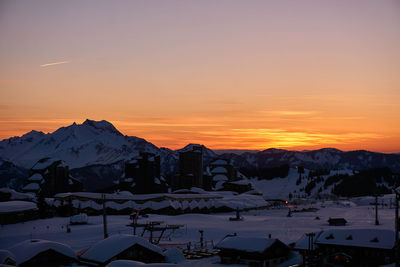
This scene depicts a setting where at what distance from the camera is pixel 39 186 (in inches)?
5743

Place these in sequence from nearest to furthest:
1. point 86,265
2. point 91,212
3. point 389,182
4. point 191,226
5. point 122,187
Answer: point 86,265 → point 191,226 → point 91,212 → point 122,187 → point 389,182

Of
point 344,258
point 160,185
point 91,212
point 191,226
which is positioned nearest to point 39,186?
point 160,185

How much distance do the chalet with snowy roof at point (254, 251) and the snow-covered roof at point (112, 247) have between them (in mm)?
6126

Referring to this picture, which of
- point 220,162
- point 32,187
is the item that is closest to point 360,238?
point 32,187

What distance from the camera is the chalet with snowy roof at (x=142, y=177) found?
14350 cm

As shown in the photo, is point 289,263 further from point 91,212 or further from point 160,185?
point 160,185

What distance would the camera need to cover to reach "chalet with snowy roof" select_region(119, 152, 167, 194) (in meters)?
144

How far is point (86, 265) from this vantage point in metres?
40.1

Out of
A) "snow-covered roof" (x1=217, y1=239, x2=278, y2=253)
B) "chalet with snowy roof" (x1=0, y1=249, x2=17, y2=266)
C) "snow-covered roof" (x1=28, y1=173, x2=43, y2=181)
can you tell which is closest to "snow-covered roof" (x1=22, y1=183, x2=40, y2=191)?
"snow-covered roof" (x1=28, y1=173, x2=43, y2=181)

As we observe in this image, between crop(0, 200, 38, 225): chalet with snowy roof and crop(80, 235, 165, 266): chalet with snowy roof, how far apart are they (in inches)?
1631

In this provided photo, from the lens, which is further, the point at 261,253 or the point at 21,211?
the point at 21,211

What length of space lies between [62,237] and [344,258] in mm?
34112

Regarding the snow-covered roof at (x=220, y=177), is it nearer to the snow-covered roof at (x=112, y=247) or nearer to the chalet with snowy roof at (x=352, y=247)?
the chalet with snowy roof at (x=352, y=247)

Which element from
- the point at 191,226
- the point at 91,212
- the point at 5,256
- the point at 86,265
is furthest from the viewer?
the point at 91,212
